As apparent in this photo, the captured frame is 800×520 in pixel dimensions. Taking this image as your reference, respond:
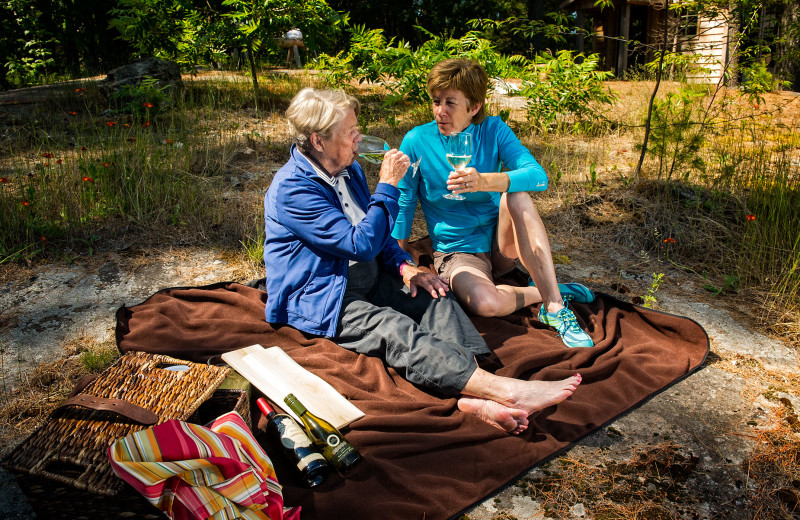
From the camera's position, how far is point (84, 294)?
13.4 feet

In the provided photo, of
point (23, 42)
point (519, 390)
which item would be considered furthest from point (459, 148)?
point (23, 42)

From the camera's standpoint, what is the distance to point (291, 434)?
8.25ft

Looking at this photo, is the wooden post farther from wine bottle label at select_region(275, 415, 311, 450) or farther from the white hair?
wine bottle label at select_region(275, 415, 311, 450)

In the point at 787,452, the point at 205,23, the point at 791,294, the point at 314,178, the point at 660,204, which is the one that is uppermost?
the point at 205,23

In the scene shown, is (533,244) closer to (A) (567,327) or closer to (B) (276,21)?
(A) (567,327)

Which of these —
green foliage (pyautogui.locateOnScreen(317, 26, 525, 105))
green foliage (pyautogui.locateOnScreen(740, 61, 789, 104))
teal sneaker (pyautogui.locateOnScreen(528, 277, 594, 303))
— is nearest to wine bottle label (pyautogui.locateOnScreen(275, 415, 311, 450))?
teal sneaker (pyautogui.locateOnScreen(528, 277, 594, 303))

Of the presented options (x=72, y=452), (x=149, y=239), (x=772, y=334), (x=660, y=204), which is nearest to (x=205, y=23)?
(x=149, y=239)

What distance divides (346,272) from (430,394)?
0.83 metres

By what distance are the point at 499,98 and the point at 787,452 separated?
304 inches

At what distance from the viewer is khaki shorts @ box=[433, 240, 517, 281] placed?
379 cm

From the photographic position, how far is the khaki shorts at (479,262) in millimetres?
3791

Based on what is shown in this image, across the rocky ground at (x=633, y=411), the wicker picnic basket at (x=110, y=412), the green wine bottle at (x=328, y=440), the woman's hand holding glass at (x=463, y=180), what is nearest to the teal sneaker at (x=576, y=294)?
the rocky ground at (x=633, y=411)

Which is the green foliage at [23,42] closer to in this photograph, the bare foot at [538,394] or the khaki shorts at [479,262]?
the khaki shorts at [479,262]

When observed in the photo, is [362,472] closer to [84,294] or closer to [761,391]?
[761,391]
